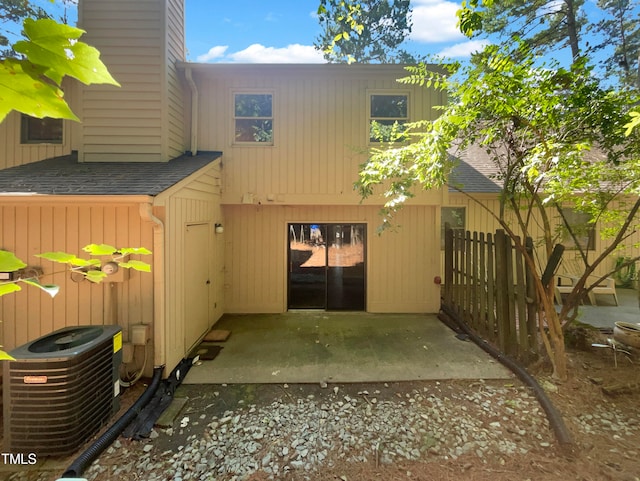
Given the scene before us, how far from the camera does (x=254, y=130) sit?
6258 millimetres

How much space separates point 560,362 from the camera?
3.80 metres

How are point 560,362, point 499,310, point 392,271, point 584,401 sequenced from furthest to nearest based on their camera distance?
1. point 392,271
2. point 499,310
3. point 560,362
4. point 584,401

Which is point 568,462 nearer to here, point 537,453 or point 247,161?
point 537,453

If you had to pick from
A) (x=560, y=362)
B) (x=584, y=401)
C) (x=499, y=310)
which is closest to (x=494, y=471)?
(x=584, y=401)

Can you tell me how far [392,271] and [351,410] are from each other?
144 inches

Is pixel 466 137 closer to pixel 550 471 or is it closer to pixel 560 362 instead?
pixel 560 362

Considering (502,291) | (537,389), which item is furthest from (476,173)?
(537,389)

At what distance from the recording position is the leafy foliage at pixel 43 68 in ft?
2.47

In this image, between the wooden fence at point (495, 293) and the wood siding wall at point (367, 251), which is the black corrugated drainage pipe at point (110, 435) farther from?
the wooden fence at point (495, 293)

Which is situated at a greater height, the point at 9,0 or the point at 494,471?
the point at 9,0

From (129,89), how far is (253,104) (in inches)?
88.5

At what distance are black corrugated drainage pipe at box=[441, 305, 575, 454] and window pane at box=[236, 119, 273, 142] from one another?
5.50 metres

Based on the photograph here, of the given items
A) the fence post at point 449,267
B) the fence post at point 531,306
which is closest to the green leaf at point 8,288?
the fence post at point 531,306

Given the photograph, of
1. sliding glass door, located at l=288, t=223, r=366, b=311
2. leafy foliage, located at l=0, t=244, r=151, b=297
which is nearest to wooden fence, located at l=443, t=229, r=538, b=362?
sliding glass door, located at l=288, t=223, r=366, b=311
